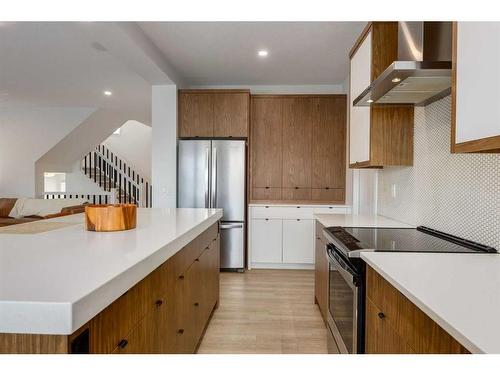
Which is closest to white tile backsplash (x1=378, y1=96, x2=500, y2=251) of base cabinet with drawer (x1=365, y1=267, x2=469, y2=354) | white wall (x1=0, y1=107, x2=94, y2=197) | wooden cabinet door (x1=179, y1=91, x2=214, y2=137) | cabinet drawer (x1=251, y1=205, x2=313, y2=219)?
base cabinet with drawer (x1=365, y1=267, x2=469, y2=354)

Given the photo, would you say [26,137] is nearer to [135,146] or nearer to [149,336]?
[135,146]

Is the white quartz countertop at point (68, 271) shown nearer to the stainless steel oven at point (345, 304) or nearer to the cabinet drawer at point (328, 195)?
the stainless steel oven at point (345, 304)

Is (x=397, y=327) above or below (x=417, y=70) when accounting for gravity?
below

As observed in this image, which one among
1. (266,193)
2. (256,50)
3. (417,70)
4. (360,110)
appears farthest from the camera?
(266,193)

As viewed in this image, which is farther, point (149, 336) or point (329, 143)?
point (329, 143)

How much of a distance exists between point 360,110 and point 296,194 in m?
2.37

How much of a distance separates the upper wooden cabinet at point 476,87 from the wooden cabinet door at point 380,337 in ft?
2.30

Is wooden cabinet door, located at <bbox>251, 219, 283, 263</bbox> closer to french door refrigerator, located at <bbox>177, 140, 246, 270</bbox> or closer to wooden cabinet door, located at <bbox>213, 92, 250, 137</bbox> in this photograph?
french door refrigerator, located at <bbox>177, 140, 246, 270</bbox>

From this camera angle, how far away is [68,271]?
991mm

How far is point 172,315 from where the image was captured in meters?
1.66

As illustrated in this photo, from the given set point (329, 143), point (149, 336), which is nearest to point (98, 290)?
point (149, 336)

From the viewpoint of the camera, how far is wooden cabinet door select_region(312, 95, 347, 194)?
4812 millimetres

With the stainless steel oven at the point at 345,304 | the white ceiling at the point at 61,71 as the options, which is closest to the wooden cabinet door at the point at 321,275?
the stainless steel oven at the point at 345,304
